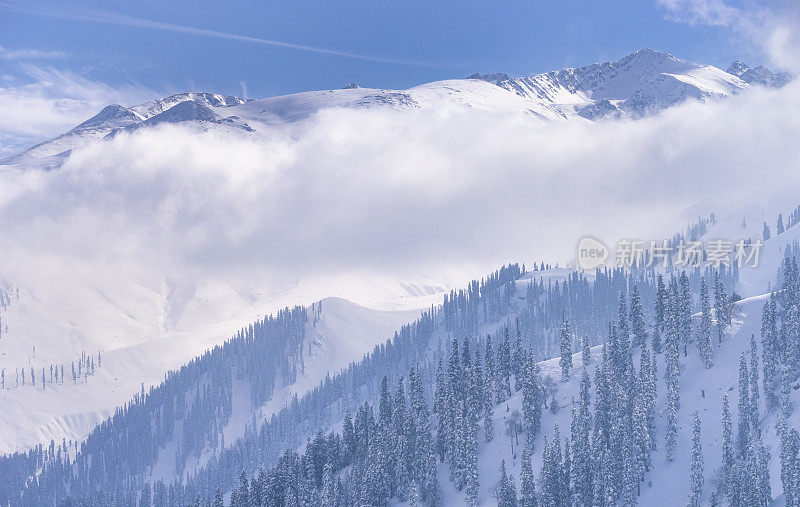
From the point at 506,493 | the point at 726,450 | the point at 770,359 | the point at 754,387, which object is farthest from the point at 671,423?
the point at 506,493

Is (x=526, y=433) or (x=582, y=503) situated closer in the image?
(x=582, y=503)

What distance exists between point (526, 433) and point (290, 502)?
4989 cm

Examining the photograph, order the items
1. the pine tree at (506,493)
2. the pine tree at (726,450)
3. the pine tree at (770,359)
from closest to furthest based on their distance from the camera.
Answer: the pine tree at (726,450) < the pine tree at (506,493) < the pine tree at (770,359)

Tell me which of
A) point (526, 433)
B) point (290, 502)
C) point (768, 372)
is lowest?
point (290, 502)

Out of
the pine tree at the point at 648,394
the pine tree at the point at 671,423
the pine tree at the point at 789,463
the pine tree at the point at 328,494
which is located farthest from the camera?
the pine tree at the point at 328,494

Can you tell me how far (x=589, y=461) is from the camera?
583ft

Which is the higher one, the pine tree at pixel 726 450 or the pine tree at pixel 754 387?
the pine tree at pixel 754 387

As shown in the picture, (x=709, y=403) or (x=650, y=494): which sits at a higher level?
(x=709, y=403)

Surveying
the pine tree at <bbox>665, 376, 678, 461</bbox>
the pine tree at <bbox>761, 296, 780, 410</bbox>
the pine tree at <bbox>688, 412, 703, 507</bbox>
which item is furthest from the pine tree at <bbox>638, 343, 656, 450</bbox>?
the pine tree at <bbox>761, 296, 780, 410</bbox>

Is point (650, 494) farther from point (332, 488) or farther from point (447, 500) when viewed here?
point (332, 488)

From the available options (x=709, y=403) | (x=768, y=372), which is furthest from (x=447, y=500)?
(x=768, y=372)

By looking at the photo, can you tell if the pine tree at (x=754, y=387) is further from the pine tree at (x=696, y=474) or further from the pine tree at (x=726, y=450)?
the pine tree at (x=696, y=474)

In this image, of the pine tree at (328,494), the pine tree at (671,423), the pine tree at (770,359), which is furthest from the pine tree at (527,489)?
the pine tree at (770,359)

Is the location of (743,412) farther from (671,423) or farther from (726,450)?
(671,423)
